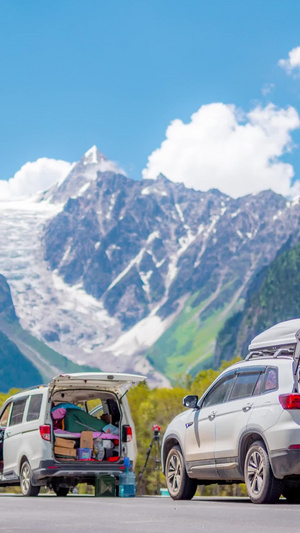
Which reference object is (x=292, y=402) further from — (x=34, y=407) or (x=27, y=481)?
(x=27, y=481)

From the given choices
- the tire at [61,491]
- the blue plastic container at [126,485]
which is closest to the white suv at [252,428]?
the blue plastic container at [126,485]

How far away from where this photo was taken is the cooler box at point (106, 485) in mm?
17859

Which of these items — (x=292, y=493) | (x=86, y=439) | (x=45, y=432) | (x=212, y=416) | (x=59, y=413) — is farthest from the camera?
(x=59, y=413)

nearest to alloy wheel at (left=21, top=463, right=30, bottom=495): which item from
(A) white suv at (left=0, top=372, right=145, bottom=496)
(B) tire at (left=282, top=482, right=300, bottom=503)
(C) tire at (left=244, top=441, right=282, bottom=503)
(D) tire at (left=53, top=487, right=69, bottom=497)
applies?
(A) white suv at (left=0, top=372, right=145, bottom=496)

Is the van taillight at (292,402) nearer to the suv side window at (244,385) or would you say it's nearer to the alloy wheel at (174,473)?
the suv side window at (244,385)

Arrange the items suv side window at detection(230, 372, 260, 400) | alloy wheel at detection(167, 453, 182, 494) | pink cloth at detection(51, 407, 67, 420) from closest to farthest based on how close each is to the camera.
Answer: suv side window at detection(230, 372, 260, 400) < alloy wheel at detection(167, 453, 182, 494) < pink cloth at detection(51, 407, 67, 420)

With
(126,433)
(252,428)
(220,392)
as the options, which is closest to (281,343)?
(252,428)

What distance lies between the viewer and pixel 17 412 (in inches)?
757

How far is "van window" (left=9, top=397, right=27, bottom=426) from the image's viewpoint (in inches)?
744

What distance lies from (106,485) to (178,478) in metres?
2.78

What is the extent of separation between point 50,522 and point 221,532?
2.21 meters

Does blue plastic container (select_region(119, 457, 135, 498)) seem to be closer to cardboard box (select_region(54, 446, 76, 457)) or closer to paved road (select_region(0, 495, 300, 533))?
cardboard box (select_region(54, 446, 76, 457))

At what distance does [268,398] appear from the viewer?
12875 mm

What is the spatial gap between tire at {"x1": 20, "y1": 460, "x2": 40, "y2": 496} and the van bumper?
0.21 m
